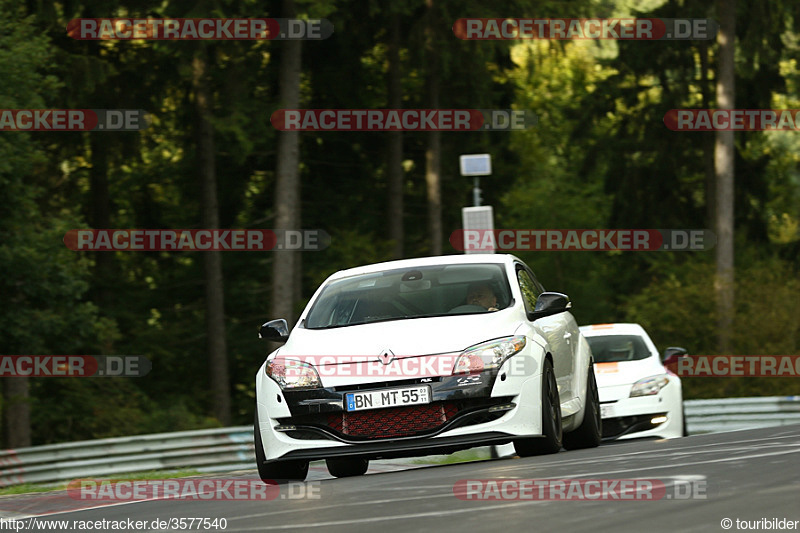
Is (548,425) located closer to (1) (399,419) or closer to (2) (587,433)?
(1) (399,419)

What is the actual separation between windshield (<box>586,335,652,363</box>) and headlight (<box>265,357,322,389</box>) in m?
7.80

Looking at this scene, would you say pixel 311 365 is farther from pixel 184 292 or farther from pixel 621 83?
pixel 621 83

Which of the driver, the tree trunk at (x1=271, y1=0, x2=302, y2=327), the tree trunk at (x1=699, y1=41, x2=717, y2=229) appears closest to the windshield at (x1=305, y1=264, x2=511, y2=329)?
the driver

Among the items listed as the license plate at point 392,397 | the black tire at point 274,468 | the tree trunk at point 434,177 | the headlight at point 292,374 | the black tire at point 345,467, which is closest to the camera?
the license plate at point 392,397

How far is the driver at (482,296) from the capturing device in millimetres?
11188

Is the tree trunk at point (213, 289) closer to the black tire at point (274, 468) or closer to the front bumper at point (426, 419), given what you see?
the black tire at point (274, 468)

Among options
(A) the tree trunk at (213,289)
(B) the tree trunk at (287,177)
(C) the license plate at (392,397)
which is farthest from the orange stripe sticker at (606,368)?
(A) the tree trunk at (213,289)

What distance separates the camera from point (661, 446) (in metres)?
11.3

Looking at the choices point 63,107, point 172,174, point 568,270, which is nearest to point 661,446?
point 63,107

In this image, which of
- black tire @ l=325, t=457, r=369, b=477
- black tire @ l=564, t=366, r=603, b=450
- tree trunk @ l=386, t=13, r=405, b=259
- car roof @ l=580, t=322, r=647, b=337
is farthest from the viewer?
tree trunk @ l=386, t=13, r=405, b=259

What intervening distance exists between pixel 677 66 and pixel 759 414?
22.9 metres

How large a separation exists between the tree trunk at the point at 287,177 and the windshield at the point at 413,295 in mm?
18614

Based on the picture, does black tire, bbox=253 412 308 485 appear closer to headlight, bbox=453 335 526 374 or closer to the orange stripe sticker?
headlight, bbox=453 335 526 374

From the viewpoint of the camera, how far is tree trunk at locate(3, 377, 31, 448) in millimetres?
31103
